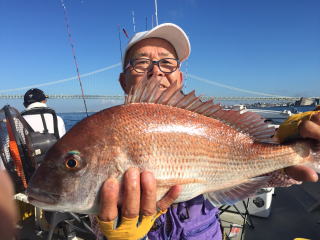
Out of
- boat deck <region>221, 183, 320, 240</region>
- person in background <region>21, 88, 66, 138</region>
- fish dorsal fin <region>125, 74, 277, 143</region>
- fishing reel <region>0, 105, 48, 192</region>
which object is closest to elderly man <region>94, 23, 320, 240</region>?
fish dorsal fin <region>125, 74, 277, 143</region>

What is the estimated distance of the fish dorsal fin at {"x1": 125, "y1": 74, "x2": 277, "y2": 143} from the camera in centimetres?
166

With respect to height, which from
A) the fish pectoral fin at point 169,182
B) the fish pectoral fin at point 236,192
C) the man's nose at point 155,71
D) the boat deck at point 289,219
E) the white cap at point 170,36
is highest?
the white cap at point 170,36

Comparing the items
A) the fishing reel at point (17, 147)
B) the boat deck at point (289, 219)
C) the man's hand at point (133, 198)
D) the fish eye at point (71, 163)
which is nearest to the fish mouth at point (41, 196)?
the fish eye at point (71, 163)

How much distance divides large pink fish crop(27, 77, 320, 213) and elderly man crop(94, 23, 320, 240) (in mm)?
85

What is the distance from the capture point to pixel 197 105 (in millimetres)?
1795

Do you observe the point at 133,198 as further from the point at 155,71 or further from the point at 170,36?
the point at 170,36

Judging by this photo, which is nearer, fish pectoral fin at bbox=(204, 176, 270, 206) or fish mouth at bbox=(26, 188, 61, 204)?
fish mouth at bbox=(26, 188, 61, 204)

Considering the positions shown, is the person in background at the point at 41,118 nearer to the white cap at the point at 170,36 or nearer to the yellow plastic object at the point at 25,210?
the yellow plastic object at the point at 25,210

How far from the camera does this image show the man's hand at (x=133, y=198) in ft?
4.66

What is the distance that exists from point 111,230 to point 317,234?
436cm

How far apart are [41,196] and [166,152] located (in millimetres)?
868

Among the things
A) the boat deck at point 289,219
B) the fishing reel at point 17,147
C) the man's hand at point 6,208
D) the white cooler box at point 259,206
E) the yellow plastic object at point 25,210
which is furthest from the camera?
the yellow plastic object at point 25,210

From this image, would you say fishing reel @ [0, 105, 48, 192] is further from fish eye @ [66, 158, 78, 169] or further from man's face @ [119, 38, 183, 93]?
fish eye @ [66, 158, 78, 169]

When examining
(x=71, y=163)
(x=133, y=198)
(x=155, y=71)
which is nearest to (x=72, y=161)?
(x=71, y=163)
